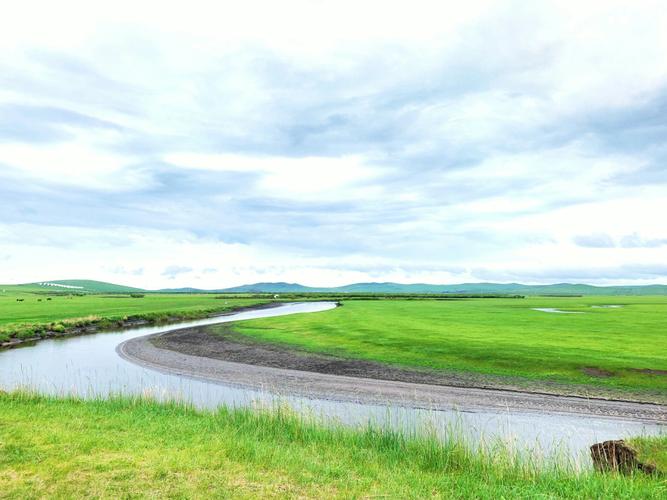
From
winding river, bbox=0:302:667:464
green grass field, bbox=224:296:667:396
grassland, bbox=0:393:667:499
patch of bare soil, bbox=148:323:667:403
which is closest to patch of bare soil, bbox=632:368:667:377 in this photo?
green grass field, bbox=224:296:667:396

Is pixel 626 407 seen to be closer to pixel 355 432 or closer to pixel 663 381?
pixel 663 381

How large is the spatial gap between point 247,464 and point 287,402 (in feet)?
25.0

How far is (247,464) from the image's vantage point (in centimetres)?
1209

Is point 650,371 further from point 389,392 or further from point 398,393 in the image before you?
point 389,392

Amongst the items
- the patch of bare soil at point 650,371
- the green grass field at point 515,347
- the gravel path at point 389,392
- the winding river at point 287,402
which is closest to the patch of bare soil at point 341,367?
the gravel path at point 389,392

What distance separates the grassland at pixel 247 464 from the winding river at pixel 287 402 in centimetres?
193

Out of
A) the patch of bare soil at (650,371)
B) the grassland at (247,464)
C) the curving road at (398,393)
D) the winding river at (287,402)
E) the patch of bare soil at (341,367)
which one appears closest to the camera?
the grassland at (247,464)

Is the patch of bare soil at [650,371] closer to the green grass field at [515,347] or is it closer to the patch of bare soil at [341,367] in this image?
the green grass field at [515,347]

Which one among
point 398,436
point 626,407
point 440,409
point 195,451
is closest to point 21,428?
point 195,451

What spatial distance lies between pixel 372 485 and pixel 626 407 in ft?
69.1

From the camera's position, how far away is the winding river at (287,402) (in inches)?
773

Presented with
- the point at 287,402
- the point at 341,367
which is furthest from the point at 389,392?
the point at 287,402

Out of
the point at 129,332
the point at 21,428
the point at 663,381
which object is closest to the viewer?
the point at 21,428

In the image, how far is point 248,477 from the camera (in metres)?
11.1
